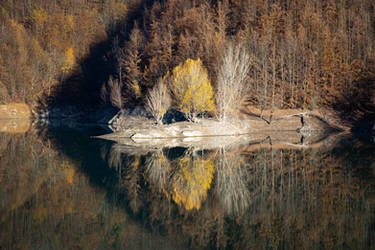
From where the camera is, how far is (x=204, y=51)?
57.8 m

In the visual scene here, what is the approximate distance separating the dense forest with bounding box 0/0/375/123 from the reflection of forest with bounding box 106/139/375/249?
24270mm

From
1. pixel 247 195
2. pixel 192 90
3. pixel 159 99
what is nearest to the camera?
pixel 247 195

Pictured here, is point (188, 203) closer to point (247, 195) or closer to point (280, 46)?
point (247, 195)

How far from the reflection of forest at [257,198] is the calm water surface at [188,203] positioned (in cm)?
4

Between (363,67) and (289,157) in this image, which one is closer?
(289,157)

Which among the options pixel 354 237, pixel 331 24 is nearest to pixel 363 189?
pixel 354 237

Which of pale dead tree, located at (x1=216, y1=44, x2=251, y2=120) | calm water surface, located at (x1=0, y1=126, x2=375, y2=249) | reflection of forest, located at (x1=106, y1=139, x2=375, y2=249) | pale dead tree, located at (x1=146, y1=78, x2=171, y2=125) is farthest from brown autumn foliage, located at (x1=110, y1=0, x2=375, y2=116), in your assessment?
calm water surface, located at (x1=0, y1=126, x2=375, y2=249)

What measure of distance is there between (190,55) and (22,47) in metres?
48.9

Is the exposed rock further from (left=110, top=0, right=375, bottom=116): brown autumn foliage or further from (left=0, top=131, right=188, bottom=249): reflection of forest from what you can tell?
(left=0, top=131, right=188, bottom=249): reflection of forest

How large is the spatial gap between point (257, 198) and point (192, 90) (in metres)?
28.0

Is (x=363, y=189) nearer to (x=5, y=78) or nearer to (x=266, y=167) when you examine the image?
(x=266, y=167)

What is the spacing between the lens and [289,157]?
24.0 m

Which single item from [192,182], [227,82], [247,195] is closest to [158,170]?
[192,182]

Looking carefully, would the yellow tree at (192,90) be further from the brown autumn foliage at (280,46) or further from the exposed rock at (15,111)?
the exposed rock at (15,111)
